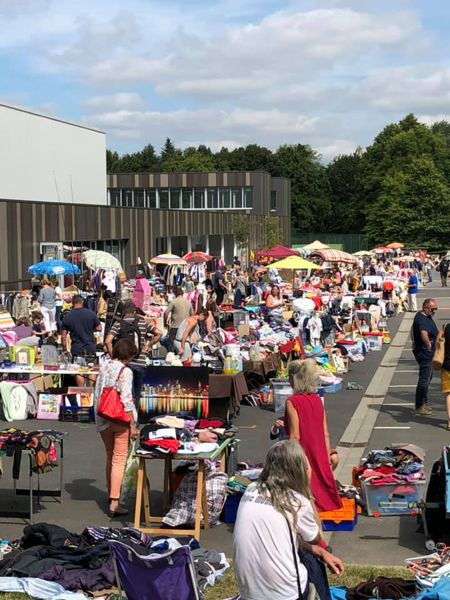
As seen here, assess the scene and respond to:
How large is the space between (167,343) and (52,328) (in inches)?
179

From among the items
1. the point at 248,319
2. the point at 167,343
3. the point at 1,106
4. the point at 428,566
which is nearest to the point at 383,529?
the point at 428,566

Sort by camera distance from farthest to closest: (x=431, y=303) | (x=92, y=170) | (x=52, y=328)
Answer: (x=92, y=170) < (x=52, y=328) < (x=431, y=303)

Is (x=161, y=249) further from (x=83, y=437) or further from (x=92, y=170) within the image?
(x=83, y=437)

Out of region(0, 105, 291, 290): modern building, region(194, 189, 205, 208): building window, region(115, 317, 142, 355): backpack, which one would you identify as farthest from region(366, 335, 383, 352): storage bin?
region(194, 189, 205, 208): building window

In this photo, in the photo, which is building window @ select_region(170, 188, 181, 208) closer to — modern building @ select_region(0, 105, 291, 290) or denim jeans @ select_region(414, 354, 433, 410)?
modern building @ select_region(0, 105, 291, 290)

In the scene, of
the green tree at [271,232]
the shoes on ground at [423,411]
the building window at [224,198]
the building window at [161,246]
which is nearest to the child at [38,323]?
the shoes on ground at [423,411]

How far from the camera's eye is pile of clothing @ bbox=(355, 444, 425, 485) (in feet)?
29.3

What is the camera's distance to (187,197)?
87.0 metres

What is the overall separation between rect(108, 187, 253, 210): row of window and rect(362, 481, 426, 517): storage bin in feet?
255

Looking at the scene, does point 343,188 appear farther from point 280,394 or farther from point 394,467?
point 394,467

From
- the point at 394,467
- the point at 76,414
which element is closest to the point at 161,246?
the point at 76,414

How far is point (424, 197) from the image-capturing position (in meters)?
87.7

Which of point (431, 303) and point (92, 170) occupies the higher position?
point (92, 170)

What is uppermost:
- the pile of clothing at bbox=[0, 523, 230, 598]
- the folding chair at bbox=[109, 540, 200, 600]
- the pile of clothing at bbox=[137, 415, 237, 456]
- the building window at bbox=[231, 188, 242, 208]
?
the building window at bbox=[231, 188, 242, 208]
